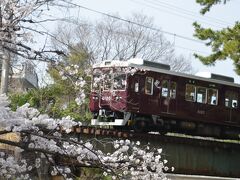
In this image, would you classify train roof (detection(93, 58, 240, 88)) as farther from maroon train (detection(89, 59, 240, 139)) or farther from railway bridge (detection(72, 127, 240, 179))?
railway bridge (detection(72, 127, 240, 179))

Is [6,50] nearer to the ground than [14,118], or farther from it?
farther from it

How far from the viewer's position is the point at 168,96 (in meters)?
20.3

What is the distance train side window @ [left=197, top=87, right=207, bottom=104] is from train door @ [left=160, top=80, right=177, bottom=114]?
1359 millimetres

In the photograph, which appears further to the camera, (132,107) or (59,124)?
(132,107)

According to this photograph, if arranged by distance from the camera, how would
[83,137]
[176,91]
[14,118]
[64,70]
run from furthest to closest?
[176,91], [83,137], [64,70], [14,118]

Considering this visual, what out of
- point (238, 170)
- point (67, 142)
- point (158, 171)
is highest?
point (67, 142)

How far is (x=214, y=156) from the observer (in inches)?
811

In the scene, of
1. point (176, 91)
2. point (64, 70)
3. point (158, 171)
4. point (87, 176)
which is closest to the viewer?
point (64, 70)

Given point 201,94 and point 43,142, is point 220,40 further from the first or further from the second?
point 43,142

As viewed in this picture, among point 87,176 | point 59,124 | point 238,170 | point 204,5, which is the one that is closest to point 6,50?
point 59,124

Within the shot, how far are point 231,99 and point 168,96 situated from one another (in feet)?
12.2

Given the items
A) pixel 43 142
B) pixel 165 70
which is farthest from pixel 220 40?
pixel 43 142

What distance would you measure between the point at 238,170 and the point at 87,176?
9505mm

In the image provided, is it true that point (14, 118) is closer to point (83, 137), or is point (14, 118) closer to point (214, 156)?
point (83, 137)
